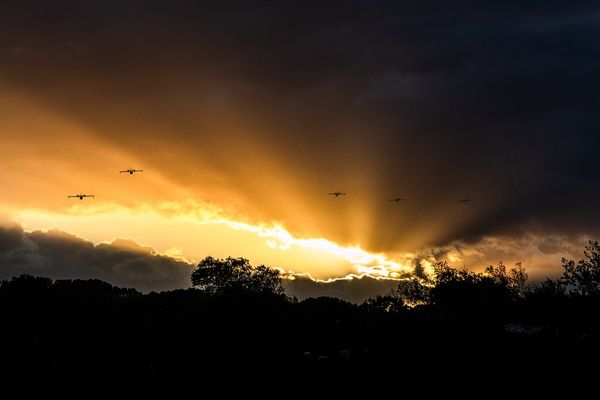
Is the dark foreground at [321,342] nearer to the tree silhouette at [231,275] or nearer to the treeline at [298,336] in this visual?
the treeline at [298,336]

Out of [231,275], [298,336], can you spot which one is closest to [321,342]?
[298,336]

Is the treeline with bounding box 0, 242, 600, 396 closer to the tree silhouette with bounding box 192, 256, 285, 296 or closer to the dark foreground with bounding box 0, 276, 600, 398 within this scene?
the dark foreground with bounding box 0, 276, 600, 398

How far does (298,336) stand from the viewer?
5256 centimetres

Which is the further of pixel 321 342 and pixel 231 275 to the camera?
pixel 231 275

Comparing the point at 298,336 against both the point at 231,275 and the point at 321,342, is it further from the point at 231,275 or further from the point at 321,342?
the point at 231,275

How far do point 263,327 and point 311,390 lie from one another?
1583 cm

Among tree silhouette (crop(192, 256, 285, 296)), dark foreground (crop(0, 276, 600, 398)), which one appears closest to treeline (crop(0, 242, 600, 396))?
dark foreground (crop(0, 276, 600, 398))

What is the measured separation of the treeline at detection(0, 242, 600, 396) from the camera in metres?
38.9

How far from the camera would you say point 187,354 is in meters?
48.1

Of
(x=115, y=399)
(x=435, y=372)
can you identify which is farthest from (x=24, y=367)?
(x=435, y=372)

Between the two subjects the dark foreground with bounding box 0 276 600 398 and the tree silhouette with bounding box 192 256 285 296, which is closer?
the dark foreground with bounding box 0 276 600 398

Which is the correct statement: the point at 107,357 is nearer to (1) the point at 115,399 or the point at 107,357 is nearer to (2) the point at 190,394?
(1) the point at 115,399

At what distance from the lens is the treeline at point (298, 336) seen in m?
38.9

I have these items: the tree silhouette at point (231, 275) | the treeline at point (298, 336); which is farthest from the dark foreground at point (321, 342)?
the tree silhouette at point (231, 275)
